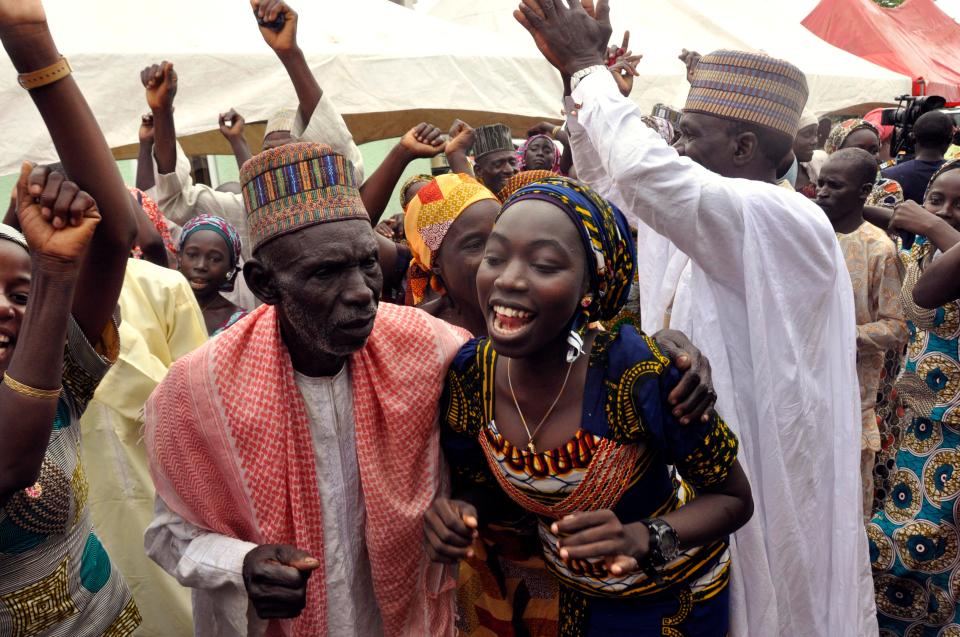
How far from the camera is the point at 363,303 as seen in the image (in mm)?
2244

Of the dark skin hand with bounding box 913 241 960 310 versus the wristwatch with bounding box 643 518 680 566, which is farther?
the dark skin hand with bounding box 913 241 960 310

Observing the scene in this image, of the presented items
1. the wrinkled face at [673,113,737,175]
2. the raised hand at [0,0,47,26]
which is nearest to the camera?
the wrinkled face at [673,113,737,175]

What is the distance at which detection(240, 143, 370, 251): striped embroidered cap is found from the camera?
2.30 metres

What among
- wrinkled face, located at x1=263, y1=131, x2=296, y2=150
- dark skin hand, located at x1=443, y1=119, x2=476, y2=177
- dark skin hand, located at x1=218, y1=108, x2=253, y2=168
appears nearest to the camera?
dark skin hand, located at x1=443, y1=119, x2=476, y2=177

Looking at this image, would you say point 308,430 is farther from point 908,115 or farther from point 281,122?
point 908,115

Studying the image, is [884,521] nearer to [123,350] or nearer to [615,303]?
[615,303]

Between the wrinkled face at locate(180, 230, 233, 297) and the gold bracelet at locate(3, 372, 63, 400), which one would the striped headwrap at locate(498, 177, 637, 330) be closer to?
the gold bracelet at locate(3, 372, 63, 400)

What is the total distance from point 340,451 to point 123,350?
5.47ft

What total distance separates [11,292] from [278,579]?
1.01m

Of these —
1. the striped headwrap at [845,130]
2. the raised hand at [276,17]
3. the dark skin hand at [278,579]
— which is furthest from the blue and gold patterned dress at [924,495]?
the striped headwrap at [845,130]

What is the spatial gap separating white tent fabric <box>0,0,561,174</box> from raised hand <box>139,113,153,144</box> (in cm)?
15

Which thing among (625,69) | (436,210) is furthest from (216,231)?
(625,69)

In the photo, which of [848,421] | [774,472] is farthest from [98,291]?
[848,421]

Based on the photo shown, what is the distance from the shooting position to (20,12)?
71.9 inches
